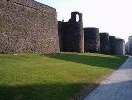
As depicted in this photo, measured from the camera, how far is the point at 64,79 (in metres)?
18.1

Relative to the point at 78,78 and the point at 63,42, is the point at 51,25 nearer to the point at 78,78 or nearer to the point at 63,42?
the point at 63,42

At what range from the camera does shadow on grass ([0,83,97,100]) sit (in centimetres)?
1243

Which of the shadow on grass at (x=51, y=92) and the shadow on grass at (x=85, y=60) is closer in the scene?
the shadow on grass at (x=51, y=92)

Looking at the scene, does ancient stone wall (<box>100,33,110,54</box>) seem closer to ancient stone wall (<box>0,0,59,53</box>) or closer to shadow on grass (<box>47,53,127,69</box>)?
shadow on grass (<box>47,53,127,69</box>)

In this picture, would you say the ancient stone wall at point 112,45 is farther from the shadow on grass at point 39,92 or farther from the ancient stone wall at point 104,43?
the shadow on grass at point 39,92

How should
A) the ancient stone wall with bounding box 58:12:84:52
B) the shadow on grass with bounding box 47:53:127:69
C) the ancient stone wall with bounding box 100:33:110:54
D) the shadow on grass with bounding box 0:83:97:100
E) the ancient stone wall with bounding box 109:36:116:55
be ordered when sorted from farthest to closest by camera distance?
the ancient stone wall with bounding box 109:36:116:55 < the ancient stone wall with bounding box 100:33:110:54 < the ancient stone wall with bounding box 58:12:84:52 < the shadow on grass with bounding box 47:53:127:69 < the shadow on grass with bounding box 0:83:97:100

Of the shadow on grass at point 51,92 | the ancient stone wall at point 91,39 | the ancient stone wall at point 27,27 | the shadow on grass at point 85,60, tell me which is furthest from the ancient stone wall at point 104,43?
the shadow on grass at point 51,92

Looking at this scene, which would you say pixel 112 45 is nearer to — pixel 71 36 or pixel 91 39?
pixel 91 39

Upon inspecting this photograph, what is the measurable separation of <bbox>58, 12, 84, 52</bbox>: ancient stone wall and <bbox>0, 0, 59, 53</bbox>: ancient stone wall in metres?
9.53

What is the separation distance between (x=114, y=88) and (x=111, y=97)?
2.79 metres

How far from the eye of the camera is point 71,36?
4662 centimetres

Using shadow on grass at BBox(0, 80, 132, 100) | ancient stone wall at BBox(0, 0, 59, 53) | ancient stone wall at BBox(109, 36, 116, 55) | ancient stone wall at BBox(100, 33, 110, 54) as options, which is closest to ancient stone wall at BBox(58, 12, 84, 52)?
ancient stone wall at BBox(0, 0, 59, 53)

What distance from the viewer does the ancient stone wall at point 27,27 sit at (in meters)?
26.5

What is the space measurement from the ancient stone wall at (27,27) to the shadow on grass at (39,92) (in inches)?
428
